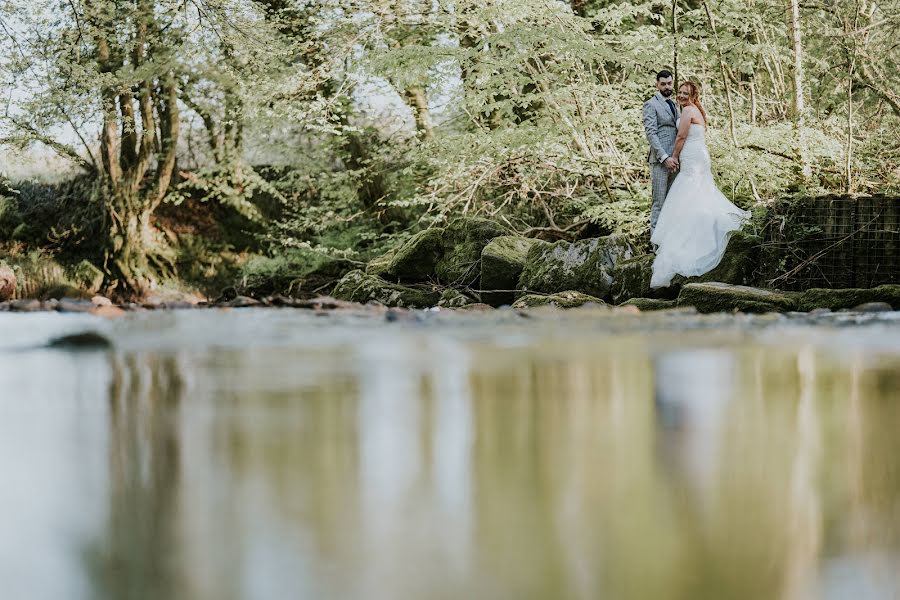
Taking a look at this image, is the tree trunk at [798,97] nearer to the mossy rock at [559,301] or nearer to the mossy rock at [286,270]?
the mossy rock at [559,301]

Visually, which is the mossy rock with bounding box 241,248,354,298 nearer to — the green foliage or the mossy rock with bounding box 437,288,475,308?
the green foliage

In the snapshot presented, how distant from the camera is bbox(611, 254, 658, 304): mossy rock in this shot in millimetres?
10445

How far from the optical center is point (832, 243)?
9.42m

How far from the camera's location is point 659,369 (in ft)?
13.2

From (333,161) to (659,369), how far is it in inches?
607

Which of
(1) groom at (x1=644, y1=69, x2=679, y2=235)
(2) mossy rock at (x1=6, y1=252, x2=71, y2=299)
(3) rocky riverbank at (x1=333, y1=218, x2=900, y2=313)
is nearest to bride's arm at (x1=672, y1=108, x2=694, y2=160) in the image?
(1) groom at (x1=644, y1=69, x2=679, y2=235)

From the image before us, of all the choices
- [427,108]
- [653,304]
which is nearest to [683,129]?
[653,304]

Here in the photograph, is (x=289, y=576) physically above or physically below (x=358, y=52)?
below

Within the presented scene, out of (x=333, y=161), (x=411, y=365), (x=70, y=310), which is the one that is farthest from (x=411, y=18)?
Answer: (x=411, y=365)

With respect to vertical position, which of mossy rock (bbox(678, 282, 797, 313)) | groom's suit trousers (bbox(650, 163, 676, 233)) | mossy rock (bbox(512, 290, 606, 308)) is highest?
groom's suit trousers (bbox(650, 163, 676, 233))

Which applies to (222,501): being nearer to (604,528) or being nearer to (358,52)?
(604,528)

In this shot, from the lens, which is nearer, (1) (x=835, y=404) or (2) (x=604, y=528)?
(2) (x=604, y=528)

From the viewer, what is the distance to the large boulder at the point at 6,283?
1584 cm

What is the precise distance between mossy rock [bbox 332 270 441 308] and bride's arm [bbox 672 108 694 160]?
11.5 feet
